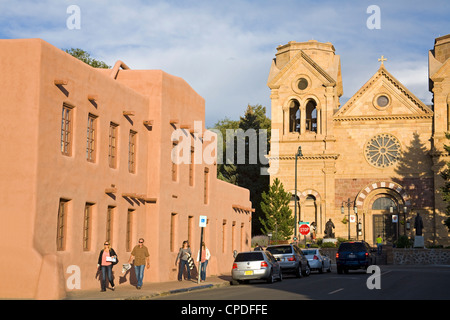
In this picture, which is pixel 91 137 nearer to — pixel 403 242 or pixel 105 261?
pixel 105 261

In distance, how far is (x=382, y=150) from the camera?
203ft

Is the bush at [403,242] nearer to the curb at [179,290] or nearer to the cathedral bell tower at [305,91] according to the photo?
the cathedral bell tower at [305,91]

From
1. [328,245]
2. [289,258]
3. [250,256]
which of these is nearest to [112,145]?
[250,256]

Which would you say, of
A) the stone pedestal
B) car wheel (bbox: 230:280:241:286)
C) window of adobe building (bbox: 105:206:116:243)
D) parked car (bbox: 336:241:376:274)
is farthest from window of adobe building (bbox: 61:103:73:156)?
the stone pedestal

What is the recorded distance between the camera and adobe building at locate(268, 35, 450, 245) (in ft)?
198

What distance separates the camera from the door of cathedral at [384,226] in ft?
202

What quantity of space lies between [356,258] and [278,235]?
20488mm

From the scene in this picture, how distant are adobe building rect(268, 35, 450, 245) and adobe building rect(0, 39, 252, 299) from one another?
26.7 metres

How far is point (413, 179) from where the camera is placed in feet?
199

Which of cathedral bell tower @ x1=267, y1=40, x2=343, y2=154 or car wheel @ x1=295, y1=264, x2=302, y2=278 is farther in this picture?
cathedral bell tower @ x1=267, y1=40, x2=343, y2=154

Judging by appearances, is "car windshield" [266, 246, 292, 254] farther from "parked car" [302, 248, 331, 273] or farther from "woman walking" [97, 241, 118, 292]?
"woman walking" [97, 241, 118, 292]

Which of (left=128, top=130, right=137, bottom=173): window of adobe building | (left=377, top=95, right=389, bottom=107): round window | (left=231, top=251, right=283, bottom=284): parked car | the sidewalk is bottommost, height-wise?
the sidewalk

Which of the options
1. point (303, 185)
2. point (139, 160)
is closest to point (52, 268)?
point (139, 160)

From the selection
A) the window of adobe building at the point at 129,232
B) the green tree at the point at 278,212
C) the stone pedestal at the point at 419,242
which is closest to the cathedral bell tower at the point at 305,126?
the green tree at the point at 278,212
